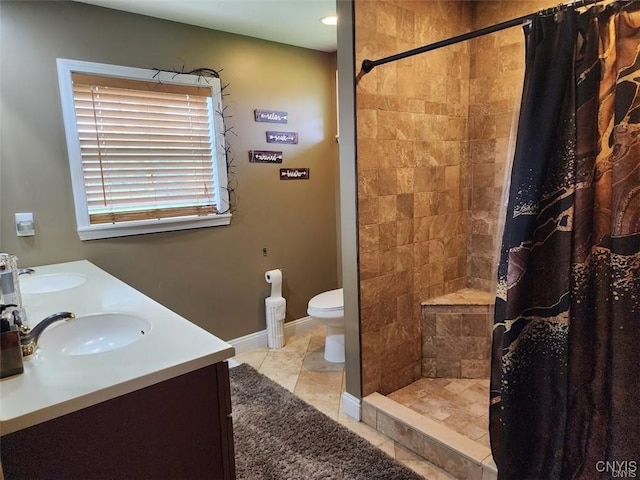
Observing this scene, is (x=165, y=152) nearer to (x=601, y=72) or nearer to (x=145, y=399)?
(x=145, y=399)

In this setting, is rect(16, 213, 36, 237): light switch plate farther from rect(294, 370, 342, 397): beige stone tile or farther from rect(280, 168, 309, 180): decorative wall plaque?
rect(294, 370, 342, 397): beige stone tile

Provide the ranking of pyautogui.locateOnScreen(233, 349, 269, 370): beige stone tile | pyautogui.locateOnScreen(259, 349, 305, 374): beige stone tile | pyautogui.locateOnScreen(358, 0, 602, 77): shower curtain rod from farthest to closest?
pyautogui.locateOnScreen(233, 349, 269, 370): beige stone tile, pyautogui.locateOnScreen(259, 349, 305, 374): beige stone tile, pyautogui.locateOnScreen(358, 0, 602, 77): shower curtain rod

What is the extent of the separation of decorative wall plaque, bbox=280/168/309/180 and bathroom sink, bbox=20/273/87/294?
66.9 inches

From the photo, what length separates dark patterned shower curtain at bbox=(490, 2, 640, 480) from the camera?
129cm

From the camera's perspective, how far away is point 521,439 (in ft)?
4.99

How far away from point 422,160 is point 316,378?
1610 millimetres

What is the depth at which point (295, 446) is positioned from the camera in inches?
82.0

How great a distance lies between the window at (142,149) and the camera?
244 cm

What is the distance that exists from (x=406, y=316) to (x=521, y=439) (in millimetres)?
1043

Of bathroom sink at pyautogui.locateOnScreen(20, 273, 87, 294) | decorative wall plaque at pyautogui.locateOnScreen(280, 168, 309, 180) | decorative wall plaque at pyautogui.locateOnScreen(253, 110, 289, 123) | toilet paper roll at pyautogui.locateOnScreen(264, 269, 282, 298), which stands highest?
decorative wall plaque at pyautogui.locateOnScreen(253, 110, 289, 123)

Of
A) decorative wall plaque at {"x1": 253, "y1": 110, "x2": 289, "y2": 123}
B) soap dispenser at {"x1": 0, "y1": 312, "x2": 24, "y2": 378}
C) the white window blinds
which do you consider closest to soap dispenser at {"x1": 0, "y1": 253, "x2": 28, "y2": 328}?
soap dispenser at {"x1": 0, "y1": 312, "x2": 24, "y2": 378}

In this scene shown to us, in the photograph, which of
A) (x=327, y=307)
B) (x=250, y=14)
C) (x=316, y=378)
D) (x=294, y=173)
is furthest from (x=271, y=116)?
(x=316, y=378)

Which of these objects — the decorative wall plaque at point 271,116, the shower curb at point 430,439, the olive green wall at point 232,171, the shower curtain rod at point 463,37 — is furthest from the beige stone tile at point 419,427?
the decorative wall plaque at point 271,116

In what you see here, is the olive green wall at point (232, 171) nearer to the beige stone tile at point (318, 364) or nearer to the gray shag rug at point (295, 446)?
the beige stone tile at point (318, 364)
